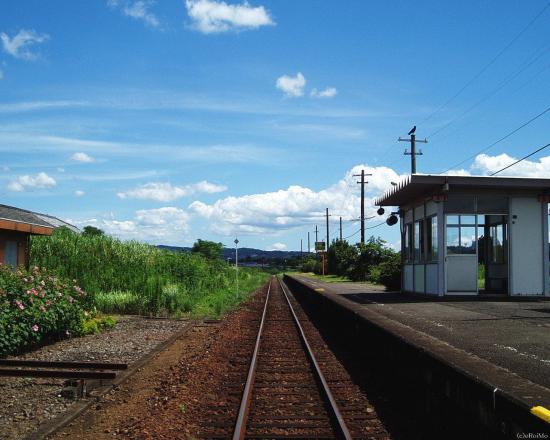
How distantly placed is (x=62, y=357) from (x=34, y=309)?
1.04 m

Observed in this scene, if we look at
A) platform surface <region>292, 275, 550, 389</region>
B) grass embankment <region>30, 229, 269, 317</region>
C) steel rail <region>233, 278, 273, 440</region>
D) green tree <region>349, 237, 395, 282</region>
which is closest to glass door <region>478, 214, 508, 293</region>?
platform surface <region>292, 275, 550, 389</region>

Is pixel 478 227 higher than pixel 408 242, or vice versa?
pixel 478 227

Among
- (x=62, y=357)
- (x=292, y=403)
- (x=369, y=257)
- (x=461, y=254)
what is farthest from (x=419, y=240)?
(x=369, y=257)

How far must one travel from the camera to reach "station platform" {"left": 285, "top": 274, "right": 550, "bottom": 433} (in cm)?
513

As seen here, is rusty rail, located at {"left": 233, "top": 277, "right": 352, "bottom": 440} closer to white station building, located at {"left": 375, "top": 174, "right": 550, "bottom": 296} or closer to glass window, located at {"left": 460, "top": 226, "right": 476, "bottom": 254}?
white station building, located at {"left": 375, "top": 174, "right": 550, "bottom": 296}

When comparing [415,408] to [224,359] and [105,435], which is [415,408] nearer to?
[105,435]

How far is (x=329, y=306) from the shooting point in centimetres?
1933

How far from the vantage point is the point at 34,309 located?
36.1ft

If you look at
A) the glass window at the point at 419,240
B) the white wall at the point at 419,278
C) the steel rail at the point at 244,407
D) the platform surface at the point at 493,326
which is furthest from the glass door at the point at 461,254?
the steel rail at the point at 244,407

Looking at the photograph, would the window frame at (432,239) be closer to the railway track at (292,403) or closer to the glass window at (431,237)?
the glass window at (431,237)

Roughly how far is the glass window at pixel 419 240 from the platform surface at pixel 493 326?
2037mm

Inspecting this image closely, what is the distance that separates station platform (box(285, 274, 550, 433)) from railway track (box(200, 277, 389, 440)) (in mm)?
878

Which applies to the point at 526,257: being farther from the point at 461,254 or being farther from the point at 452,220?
the point at 452,220

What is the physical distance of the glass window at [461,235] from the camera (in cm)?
1795
